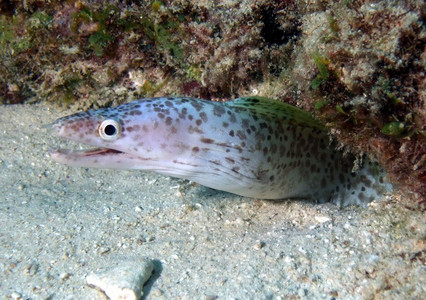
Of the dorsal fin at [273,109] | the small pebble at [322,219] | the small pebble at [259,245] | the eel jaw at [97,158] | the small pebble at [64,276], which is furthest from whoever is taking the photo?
the dorsal fin at [273,109]

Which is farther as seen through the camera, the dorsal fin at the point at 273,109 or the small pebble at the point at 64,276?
the dorsal fin at the point at 273,109

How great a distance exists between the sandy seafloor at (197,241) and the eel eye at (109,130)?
914mm

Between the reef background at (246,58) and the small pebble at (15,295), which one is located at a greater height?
the reef background at (246,58)

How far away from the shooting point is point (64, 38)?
4.31 m

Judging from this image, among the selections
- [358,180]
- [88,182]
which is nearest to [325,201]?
[358,180]

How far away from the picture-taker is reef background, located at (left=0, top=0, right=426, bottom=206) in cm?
224

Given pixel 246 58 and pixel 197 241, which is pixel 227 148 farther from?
pixel 246 58

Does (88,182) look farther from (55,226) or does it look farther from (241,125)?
(241,125)

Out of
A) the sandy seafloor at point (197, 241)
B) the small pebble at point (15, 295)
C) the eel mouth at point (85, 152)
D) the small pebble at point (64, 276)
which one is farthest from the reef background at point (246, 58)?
the small pebble at point (15, 295)

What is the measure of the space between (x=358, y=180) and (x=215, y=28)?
251cm

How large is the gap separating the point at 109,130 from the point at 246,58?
72.9 inches

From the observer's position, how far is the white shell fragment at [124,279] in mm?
2199

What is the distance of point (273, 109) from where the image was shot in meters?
3.44

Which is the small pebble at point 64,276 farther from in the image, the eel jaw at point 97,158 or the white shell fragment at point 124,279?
the eel jaw at point 97,158
